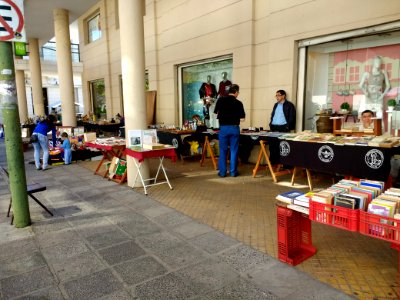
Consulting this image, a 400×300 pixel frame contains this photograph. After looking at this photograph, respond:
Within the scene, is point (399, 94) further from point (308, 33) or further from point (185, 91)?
point (185, 91)

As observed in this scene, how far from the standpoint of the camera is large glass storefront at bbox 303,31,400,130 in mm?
5684

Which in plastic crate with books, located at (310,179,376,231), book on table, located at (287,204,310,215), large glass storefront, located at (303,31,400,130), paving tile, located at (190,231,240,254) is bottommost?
paving tile, located at (190,231,240,254)

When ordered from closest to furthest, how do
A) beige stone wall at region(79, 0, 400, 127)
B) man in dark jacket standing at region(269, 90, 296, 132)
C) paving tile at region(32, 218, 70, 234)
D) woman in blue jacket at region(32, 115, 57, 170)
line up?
paving tile at region(32, 218, 70, 234), beige stone wall at region(79, 0, 400, 127), man in dark jacket standing at region(269, 90, 296, 132), woman in blue jacket at region(32, 115, 57, 170)

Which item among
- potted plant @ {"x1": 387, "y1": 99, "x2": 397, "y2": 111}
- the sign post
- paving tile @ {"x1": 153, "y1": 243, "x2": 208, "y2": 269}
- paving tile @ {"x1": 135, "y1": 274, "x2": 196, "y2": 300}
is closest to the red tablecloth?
the sign post

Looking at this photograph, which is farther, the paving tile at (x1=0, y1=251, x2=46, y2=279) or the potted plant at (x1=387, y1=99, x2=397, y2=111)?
the potted plant at (x1=387, y1=99, x2=397, y2=111)

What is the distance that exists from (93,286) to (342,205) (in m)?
2.16

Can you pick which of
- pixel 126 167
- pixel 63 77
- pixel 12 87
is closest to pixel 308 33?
pixel 126 167

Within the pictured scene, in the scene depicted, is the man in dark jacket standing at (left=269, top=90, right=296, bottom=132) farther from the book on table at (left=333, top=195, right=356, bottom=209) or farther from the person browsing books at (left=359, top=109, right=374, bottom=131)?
the book on table at (left=333, top=195, right=356, bottom=209)

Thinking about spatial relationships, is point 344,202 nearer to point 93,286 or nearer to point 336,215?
point 336,215

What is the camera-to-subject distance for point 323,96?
265 inches

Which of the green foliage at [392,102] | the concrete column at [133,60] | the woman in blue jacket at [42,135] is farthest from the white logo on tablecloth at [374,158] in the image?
the woman in blue jacket at [42,135]

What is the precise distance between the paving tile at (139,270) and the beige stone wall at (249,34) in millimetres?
5054

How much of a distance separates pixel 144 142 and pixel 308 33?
3.96 m

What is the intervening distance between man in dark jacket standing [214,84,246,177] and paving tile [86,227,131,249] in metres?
3.18
